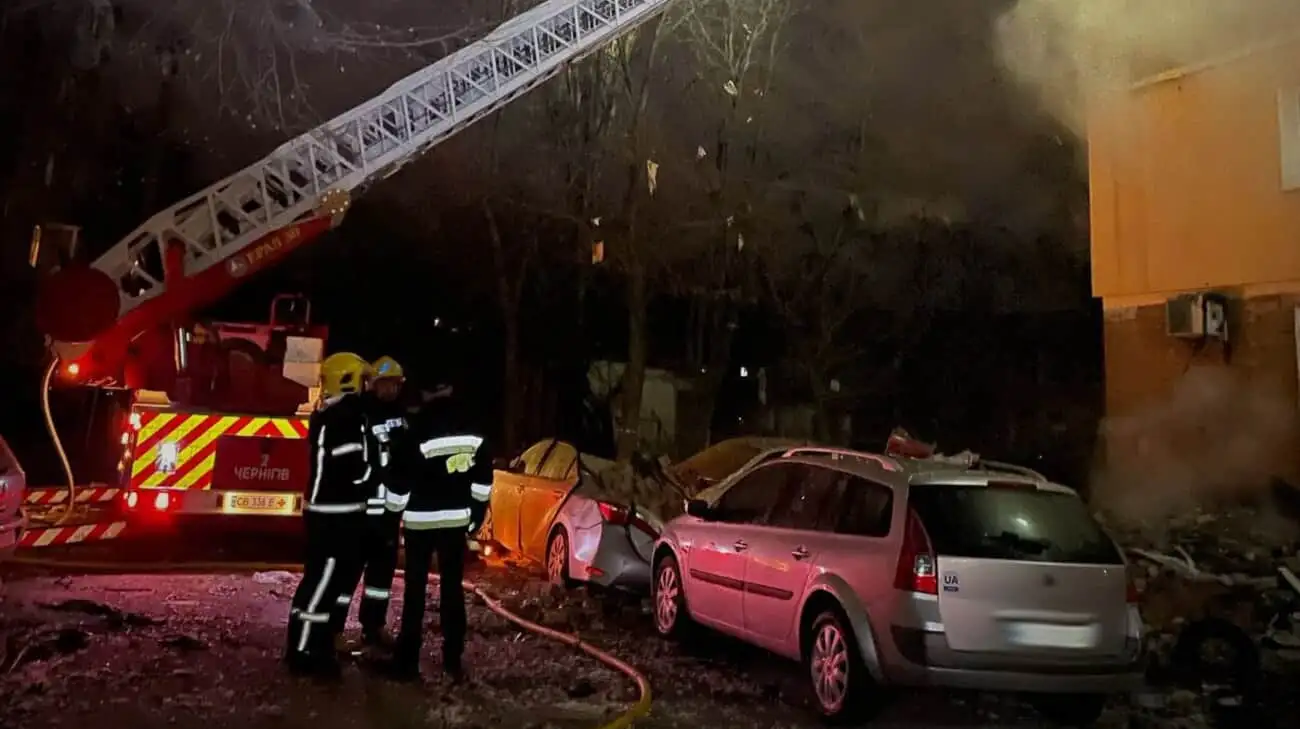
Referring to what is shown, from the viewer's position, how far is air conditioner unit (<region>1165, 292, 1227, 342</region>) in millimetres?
10750

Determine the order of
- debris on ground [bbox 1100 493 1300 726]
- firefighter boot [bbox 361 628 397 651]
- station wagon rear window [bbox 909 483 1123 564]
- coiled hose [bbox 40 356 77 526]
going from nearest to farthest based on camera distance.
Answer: station wagon rear window [bbox 909 483 1123 564]
debris on ground [bbox 1100 493 1300 726]
firefighter boot [bbox 361 628 397 651]
coiled hose [bbox 40 356 77 526]

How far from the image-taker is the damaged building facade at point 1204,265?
1032 cm

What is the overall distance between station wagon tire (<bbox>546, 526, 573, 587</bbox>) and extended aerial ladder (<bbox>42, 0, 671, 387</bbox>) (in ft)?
12.8

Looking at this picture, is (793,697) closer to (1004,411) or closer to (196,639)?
(196,639)

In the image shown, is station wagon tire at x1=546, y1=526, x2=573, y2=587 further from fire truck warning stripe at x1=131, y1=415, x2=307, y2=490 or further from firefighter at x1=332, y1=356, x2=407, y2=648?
firefighter at x1=332, y1=356, x2=407, y2=648

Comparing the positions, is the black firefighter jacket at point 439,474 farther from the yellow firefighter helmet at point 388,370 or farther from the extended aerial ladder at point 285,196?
the extended aerial ladder at point 285,196

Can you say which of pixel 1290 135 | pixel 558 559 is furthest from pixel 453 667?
pixel 1290 135

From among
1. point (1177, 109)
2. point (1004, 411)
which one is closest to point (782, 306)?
point (1004, 411)

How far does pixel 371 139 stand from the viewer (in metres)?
11.6

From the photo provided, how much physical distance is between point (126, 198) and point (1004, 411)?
17.5 m

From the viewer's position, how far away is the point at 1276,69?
10.3 m

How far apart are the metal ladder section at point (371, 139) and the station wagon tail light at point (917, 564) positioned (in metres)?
7.38

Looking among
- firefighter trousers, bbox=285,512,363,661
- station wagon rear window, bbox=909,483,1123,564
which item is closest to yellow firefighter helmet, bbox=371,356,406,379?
firefighter trousers, bbox=285,512,363,661

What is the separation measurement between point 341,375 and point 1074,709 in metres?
4.42
